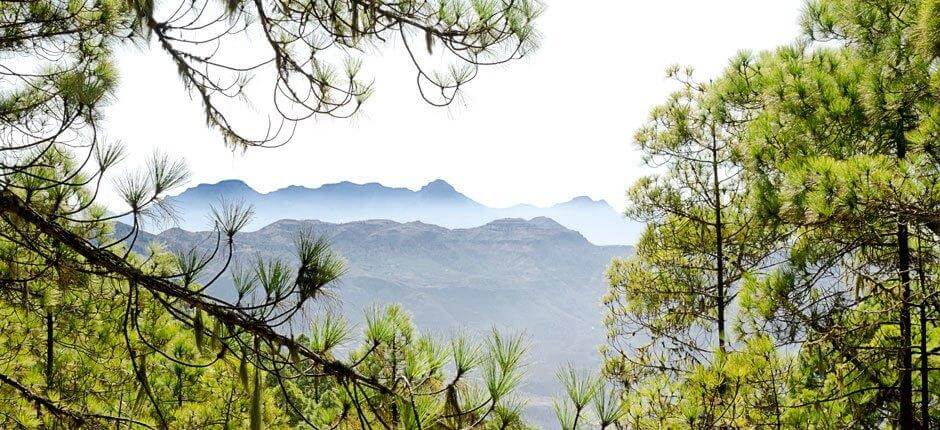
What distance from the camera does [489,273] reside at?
170 m

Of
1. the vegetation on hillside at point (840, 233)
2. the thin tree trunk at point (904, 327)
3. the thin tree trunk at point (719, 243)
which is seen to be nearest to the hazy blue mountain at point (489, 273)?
Answer: the thin tree trunk at point (719, 243)

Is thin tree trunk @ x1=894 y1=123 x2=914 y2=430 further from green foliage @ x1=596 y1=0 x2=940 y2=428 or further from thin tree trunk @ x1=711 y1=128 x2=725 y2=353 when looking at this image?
thin tree trunk @ x1=711 y1=128 x2=725 y2=353

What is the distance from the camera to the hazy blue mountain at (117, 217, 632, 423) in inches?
5792

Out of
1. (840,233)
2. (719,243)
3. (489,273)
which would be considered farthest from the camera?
(489,273)

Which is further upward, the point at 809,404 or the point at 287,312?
the point at 287,312

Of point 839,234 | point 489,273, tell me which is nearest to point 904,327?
point 839,234

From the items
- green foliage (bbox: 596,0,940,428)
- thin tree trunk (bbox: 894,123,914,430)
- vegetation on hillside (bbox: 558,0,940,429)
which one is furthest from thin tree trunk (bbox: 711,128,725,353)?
thin tree trunk (bbox: 894,123,914,430)

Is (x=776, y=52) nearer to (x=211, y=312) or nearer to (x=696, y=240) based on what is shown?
(x=696, y=240)

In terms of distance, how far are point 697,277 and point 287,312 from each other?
5.81 m

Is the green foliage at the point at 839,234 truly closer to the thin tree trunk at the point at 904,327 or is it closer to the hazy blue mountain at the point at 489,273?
the thin tree trunk at the point at 904,327

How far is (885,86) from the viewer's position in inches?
109

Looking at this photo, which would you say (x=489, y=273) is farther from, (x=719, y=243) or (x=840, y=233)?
(x=840, y=233)

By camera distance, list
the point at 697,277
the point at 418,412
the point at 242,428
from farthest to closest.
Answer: the point at 697,277, the point at 242,428, the point at 418,412

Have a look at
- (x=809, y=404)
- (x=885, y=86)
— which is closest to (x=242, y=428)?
(x=809, y=404)
